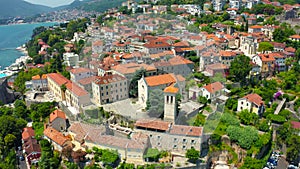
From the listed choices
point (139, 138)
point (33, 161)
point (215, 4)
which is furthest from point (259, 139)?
point (215, 4)

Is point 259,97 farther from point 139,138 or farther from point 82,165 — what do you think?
point 82,165

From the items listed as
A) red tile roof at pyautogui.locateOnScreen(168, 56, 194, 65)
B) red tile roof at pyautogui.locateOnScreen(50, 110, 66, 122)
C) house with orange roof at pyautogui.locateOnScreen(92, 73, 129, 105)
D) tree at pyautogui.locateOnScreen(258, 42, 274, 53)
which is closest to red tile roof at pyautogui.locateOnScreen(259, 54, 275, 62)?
tree at pyautogui.locateOnScreen(258, 42, 274, 53)

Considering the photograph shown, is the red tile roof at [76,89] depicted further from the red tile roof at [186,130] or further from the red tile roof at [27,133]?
the red tile roof at [186,130]

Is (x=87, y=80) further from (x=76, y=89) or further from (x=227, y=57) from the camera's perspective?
(x=227, y=57)

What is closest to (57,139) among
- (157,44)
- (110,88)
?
(110,88)

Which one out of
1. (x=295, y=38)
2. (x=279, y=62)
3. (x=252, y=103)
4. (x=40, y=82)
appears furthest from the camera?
(x=295, y=38)

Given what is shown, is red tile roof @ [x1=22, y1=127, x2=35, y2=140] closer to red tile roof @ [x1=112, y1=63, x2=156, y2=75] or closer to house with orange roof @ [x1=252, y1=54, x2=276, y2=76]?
red tile roof @ [x1=112, y1=63, x2=156, y2=75]

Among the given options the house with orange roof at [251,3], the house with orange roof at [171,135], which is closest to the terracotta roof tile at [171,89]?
the house with orange roof at [171,135]
